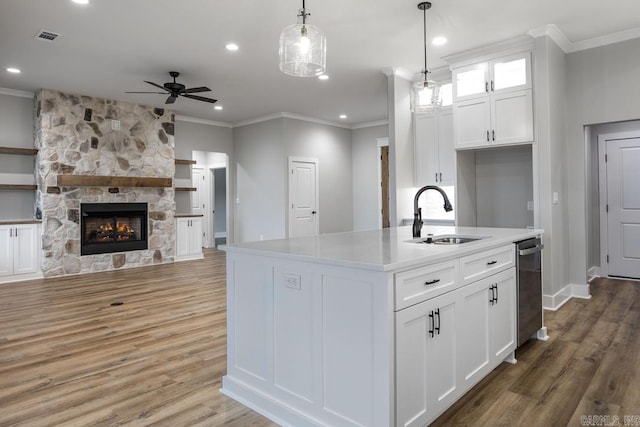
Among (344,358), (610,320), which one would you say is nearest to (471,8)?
(610,320)

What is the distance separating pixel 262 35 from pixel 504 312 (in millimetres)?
3661

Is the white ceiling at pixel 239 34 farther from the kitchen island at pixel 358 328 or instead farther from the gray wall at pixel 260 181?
the kitchen island at pixel 358 328

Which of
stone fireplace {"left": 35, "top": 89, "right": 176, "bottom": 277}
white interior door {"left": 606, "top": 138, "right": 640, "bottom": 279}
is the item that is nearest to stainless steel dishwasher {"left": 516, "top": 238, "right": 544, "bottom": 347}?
white interior door {"left": 606, "top": 138, "right": 640, "bottom": 279}

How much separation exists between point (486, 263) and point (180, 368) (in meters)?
2.17

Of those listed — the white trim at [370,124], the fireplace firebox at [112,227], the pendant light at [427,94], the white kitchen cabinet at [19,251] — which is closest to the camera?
the pendant light at [427,94]

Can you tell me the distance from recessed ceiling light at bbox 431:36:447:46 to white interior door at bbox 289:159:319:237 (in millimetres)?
4209

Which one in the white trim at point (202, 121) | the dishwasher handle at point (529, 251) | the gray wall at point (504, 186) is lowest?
the dishwasher handle at point (529, 251)

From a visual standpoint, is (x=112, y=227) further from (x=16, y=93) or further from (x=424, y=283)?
(x=424, y=283)

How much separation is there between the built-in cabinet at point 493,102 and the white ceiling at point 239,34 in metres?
0.33

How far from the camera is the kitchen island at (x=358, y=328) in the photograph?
5.53ft

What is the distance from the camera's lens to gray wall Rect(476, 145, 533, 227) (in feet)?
16.5

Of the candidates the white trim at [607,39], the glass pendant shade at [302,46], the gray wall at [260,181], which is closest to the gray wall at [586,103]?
the white trim at [607,39]

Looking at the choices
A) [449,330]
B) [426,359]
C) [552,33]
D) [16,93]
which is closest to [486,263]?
[449,330]

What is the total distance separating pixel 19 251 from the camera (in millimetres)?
6023
